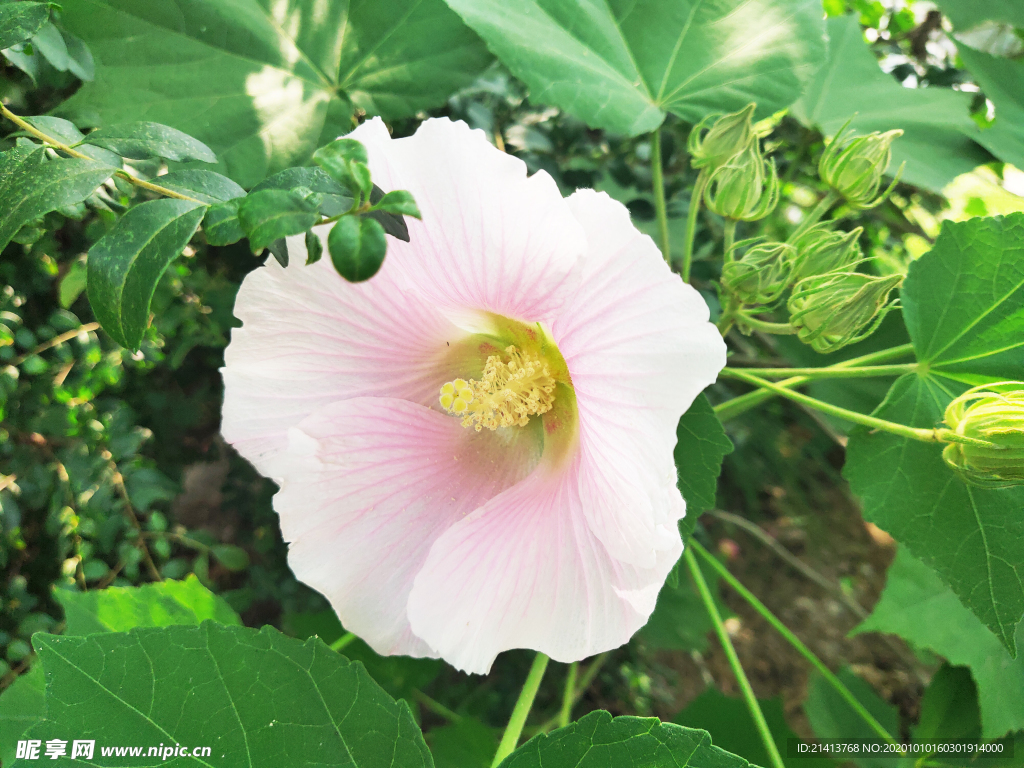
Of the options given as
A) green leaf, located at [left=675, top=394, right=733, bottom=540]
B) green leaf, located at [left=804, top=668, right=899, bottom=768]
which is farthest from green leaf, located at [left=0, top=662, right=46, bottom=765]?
green leaf, located at [left=804, top=668, right=899, bottom=768]

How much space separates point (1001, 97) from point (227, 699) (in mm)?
1424

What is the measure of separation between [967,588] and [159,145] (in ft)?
3.07

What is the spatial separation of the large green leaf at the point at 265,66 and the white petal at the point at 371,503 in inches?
15.6

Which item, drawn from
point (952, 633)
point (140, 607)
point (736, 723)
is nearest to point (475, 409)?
point (140, 607)

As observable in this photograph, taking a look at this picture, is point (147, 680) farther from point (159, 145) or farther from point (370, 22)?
point (370, 22)

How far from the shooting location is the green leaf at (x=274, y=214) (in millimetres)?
472

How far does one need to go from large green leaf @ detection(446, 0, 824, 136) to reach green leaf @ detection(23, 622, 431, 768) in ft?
2.32

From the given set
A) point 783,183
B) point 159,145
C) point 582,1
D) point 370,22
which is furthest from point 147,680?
point 783,183

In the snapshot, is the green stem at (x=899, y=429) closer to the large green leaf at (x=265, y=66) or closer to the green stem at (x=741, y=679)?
the green stem at (x=741, y=679)

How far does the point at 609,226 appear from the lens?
0.56 meters

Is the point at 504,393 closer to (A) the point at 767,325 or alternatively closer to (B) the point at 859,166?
(A) the point at 767,325

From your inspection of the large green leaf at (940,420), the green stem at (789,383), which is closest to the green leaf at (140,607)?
the green stem at (789,383)

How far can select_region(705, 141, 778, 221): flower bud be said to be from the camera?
0.79 m

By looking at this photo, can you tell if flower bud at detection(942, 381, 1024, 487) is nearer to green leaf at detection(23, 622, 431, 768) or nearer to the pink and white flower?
the pink and white flower
